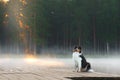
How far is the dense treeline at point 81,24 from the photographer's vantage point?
78125 millimetres

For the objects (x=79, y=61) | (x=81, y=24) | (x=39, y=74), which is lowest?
(x=39, y=74)

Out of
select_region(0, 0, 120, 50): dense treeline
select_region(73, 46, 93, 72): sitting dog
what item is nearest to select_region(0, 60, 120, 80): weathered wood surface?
select_region(73, 46, 93, 72): sitting dog

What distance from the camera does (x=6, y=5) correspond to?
78.6 m

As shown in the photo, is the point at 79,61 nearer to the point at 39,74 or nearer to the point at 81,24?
the point at 39,74

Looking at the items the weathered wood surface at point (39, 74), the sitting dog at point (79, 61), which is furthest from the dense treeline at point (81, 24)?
the sitting dog at point (79, 61)

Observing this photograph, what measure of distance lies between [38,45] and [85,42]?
9.62 m

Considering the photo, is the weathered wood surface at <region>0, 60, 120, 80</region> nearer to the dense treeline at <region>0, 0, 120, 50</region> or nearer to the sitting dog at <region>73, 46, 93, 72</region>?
the sitting dog at <region>73, 46, 93, 72</region>

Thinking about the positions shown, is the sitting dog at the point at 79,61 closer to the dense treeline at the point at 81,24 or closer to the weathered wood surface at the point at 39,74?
the weathered wood surface at the point at 39,74

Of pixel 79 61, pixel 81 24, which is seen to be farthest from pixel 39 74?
pixel 81 24

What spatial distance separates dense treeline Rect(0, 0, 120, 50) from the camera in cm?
7812

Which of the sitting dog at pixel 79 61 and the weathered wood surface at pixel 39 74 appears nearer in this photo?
the weathered wood surface at pixel 39 74

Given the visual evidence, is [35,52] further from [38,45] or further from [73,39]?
[73,39]

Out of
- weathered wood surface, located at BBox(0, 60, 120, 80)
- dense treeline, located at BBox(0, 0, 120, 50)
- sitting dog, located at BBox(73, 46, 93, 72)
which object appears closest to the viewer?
weathered wood surface, located at BBox(0, 60, 120, 80)

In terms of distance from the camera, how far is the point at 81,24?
78312 mm
